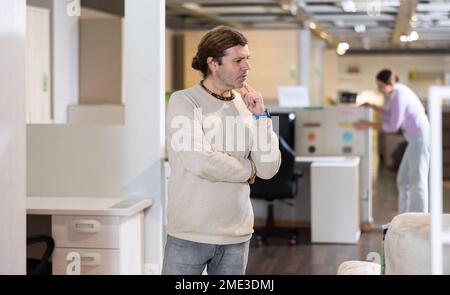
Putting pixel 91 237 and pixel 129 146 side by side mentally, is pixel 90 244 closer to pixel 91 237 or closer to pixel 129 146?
pixel 91 237

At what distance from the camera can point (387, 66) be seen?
85.2ft

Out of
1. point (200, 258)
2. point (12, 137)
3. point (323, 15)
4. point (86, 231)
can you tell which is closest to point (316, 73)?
point (323, 15)

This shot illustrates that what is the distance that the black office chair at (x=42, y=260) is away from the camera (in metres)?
4.07

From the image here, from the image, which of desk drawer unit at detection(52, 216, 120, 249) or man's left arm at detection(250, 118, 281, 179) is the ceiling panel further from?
man's left arm at detection(250, 118, 281, 179)

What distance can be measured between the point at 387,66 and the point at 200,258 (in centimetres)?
2380

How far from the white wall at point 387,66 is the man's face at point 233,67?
22807 mm

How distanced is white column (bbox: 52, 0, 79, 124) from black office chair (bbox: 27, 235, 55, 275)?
4.44 m

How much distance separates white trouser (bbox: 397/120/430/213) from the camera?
711cm

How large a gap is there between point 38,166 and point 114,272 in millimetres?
1001

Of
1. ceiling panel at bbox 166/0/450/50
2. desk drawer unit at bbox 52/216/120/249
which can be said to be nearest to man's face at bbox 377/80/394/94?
ceiling panel at bbox 166/0/450/50

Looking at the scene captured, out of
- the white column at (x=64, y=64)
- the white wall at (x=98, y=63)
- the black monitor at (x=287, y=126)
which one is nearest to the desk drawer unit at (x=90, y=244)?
the black monitor at (x=287, y=126)

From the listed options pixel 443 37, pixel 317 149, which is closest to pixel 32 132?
pixel 317 149

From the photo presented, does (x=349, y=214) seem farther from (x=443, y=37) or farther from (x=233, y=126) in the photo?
(x=443, y=37)

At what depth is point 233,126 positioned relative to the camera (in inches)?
115
